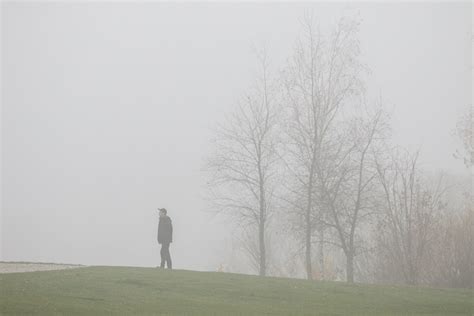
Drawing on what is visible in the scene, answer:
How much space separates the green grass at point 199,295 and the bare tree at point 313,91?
983 centimetres

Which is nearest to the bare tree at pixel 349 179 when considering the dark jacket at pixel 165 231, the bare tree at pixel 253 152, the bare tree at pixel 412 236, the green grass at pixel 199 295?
the bare tree at pixel 412 236

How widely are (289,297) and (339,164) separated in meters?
13.4

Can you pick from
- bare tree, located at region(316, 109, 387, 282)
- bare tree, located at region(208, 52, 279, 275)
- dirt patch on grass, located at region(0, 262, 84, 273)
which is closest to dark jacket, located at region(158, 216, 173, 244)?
dirt patch on grass, located at region(0, 262, 84, 273)

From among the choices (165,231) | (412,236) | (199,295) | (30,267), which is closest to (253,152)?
(165,231)

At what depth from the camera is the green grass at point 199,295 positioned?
64.5 ft

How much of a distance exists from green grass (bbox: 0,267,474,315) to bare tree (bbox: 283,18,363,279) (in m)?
9.83

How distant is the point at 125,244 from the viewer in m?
130

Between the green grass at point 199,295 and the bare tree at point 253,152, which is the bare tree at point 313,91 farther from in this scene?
the green grass at point 199,295

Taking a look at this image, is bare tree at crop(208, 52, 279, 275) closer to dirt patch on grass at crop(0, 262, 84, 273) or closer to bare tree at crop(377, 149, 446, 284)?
bare tree at crop(377, 149, 446, 284)

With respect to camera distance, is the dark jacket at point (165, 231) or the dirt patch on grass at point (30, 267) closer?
the dirt patch on grass at point (30, 267)

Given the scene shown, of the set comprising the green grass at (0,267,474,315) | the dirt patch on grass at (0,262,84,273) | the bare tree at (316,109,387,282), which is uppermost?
the bare tree at (316,109,387,282)

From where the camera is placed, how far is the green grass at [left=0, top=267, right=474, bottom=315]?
1967cm

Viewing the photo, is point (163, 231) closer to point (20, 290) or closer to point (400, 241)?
point (20, 290)

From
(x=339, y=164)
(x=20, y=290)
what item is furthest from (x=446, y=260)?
(x=20, y=290)
